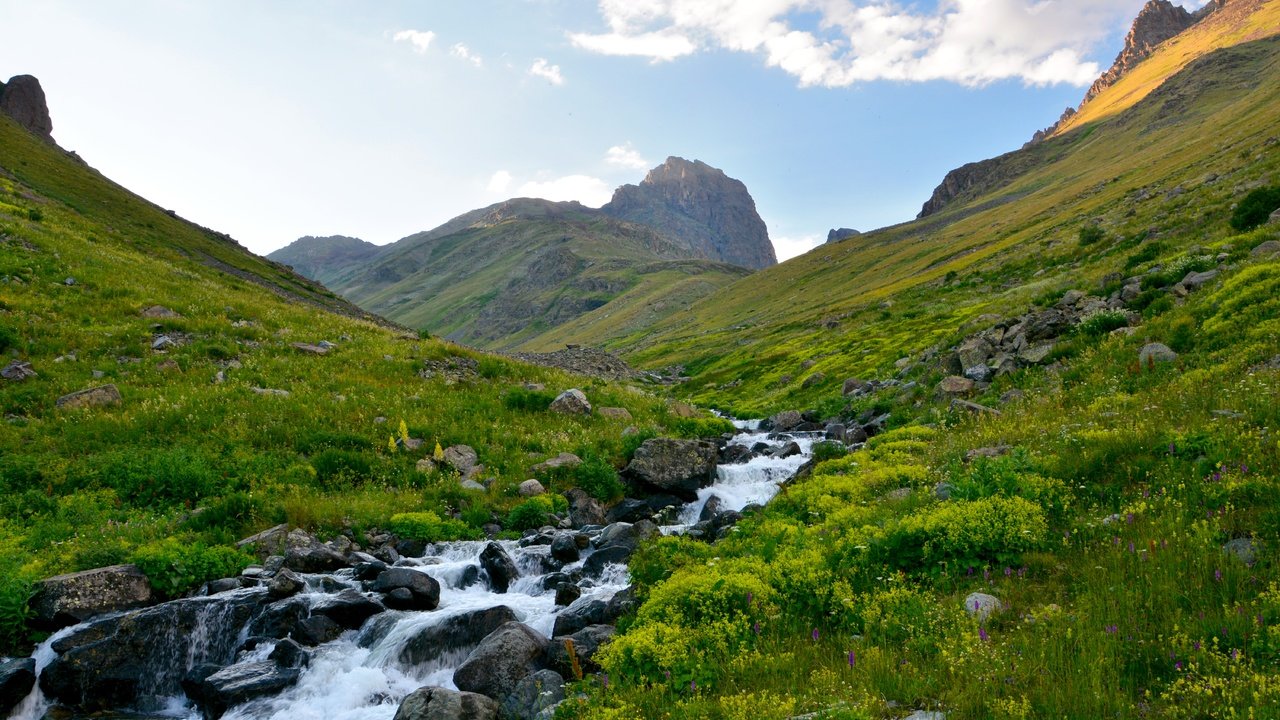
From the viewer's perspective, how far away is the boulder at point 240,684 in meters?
9.05

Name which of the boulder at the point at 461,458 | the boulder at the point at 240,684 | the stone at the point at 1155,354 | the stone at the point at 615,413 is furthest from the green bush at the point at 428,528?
the stone at the point at 1155,354

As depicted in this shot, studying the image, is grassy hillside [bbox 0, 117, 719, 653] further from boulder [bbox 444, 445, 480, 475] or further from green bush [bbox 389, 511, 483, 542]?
boulder [bbox 444, 445, 480, 475]

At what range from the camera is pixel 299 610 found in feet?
35.5

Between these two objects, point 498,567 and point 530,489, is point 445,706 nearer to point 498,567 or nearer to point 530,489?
point 498,567

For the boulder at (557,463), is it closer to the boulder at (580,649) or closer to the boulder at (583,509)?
the boulder at (583,509)

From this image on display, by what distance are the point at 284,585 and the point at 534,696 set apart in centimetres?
619

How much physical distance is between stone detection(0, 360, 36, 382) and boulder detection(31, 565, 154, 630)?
1163 cm

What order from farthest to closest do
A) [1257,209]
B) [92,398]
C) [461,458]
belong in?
[1257,209] → [461,458] → [92,398]

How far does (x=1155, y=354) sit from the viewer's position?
15.0m

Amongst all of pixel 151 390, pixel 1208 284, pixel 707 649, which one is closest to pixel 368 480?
pixel 151 390

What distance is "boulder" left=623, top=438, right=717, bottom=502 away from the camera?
1950cm

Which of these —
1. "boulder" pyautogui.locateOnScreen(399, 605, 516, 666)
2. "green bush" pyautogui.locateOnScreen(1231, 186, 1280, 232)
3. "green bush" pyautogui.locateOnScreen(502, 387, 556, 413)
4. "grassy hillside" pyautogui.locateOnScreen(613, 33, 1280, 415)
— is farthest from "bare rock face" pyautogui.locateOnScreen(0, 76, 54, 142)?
"green bush" pyautogui.locateOnScreen(1231, 186, 1280, 232)

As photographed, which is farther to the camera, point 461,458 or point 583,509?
point 461,458

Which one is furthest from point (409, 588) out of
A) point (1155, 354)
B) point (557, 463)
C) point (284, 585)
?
point (1155, 354)
